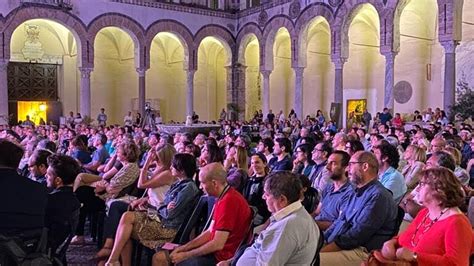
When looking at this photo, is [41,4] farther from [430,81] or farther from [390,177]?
[390,177]

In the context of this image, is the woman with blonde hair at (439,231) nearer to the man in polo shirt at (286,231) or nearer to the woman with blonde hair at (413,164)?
the man in polo shirt at (286,231)

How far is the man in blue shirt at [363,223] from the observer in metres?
3.95

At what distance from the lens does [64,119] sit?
938 inches

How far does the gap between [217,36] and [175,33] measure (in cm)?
237

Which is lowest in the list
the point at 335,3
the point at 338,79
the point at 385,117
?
→ the point at 385,117

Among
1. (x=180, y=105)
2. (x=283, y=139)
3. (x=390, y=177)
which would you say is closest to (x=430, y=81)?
(x=180, y=105)

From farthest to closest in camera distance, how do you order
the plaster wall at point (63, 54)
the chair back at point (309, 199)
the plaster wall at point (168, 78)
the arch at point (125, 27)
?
the plaster wall at point (168, 78) < the plaster wall at point (63, 54) < the arch at point (125, 27) < the chair back at point (309, 199)

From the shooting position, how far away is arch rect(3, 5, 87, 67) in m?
20.5

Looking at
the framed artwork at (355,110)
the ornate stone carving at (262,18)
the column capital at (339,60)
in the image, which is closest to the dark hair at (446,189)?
the column capital at (339,60)

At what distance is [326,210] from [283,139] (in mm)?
2884

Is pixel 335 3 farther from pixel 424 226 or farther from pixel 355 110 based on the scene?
pixel 424 226

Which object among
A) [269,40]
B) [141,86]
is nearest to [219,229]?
[141,86]

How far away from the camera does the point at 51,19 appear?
→ 21.5m

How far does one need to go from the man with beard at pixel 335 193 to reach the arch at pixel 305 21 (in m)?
17.0
